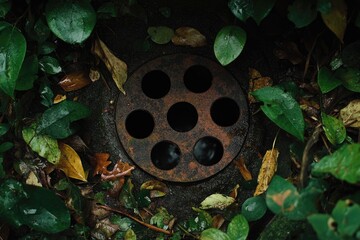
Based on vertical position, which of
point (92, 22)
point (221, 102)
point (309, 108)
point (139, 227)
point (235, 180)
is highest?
point (92, 22)

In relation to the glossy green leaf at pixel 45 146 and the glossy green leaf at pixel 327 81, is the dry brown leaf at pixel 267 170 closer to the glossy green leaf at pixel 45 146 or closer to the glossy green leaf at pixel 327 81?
the glossy green leaf at pixel 327 81

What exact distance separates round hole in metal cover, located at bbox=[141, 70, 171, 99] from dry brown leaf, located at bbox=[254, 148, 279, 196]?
1.18 ft

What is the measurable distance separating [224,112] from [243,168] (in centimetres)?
21

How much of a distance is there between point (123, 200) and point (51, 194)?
194 mm

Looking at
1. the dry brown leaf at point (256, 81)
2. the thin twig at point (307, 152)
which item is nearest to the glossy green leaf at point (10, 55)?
the dry brown leaf at point (256, 81)

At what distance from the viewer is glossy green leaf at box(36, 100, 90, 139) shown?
4.88 ft

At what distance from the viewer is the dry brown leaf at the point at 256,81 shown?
61.9 inches

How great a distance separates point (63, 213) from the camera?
1446 millimetres

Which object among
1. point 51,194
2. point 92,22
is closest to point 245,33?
point 92,22

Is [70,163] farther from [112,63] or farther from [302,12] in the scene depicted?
[302,12]

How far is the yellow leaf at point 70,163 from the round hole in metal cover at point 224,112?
0.40m

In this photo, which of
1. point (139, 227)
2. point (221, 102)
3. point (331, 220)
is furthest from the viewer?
point (221, 102)

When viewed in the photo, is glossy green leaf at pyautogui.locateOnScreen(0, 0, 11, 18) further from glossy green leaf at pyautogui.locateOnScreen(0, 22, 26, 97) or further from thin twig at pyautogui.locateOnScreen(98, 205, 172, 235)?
thin twig at pyautogui.locateOnScreen(98, 205, 172, 235)

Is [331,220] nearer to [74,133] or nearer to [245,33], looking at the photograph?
[245,33]
